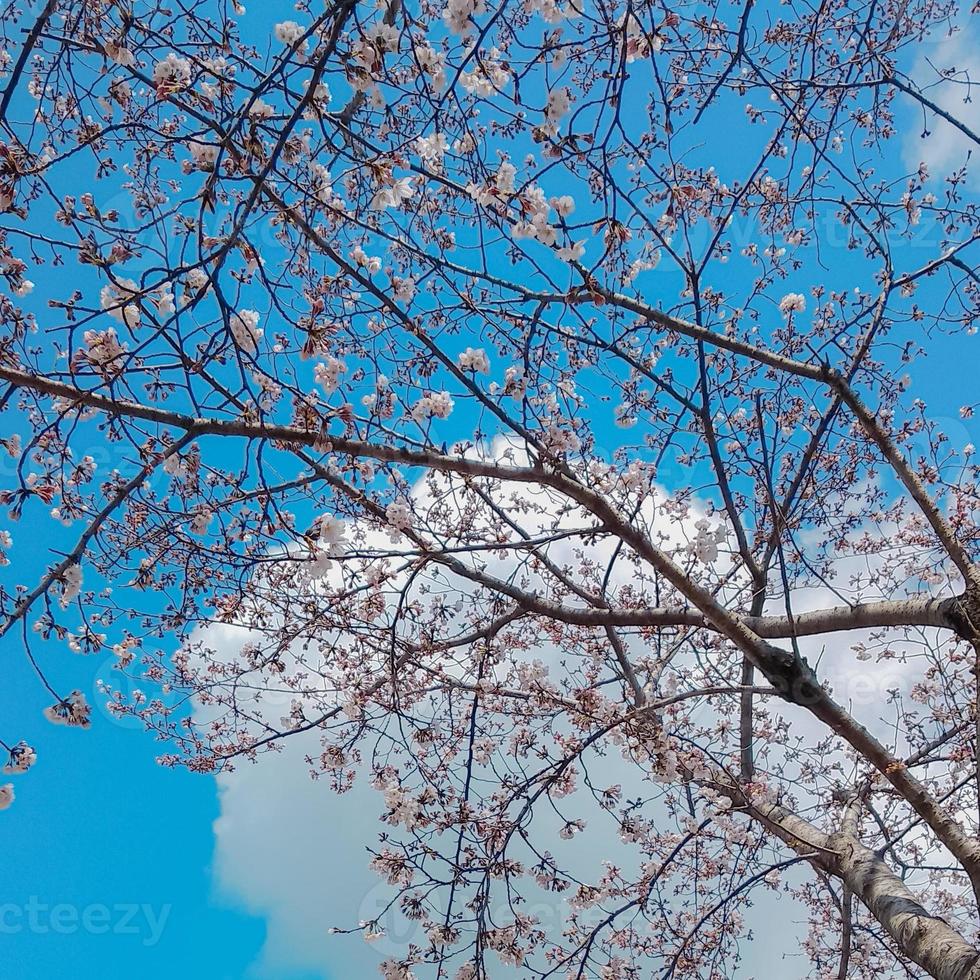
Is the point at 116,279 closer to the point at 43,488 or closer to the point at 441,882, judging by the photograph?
the point at 43,488

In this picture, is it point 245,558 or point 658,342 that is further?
point 658,342

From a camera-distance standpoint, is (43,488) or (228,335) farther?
(43,488)

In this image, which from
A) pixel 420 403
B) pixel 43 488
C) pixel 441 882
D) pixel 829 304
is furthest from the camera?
pixel 829 304

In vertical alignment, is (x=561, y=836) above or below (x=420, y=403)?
below

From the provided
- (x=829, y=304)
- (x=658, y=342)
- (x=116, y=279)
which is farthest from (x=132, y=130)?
(x=829, y=304)

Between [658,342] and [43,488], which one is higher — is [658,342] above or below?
above

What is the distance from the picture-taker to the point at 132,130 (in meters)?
2.66

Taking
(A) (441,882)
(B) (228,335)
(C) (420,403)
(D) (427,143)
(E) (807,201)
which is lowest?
(A) (441,882)

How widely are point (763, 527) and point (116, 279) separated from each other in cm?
416

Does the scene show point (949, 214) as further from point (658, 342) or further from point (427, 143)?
point (427, 143)

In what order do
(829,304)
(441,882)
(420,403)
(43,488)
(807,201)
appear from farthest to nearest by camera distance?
(829,304) < (807,201) < (441,882) < (420,403) < (43,488)

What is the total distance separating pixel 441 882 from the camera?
368 centimetres

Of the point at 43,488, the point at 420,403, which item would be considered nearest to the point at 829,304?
the point at 420,403

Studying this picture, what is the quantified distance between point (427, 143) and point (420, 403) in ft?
3.36
